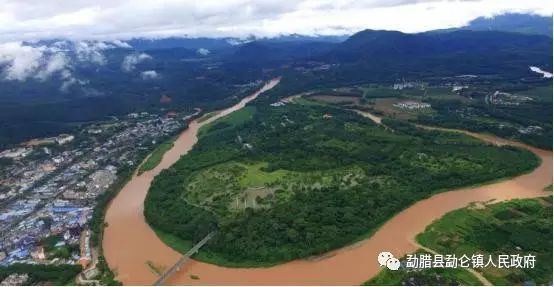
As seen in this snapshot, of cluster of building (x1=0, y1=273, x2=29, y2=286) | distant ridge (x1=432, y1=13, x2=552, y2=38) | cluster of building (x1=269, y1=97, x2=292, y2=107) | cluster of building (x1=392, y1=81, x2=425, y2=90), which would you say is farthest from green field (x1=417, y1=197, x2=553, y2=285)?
distant ridge (x1=432, y1=13, x2=552, y2=38)

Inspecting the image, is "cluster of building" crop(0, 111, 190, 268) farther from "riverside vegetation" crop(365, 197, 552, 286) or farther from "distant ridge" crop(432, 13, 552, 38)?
"distant ridge" crop(432, 13, 552, 38)

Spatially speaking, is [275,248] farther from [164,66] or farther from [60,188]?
[164,66]

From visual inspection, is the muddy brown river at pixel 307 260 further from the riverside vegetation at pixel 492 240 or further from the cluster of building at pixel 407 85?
the cluster of building at pixel 407 85

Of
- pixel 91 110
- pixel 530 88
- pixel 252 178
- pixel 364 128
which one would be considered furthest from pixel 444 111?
pixel 91 110

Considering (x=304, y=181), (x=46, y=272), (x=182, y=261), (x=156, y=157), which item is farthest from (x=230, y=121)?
(x=46, y=272)

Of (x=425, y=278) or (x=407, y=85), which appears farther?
(x=407, y=85)

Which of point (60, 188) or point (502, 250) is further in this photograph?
point (60, 188)

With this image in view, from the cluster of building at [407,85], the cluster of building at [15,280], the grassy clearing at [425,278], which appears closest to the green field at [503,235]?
the grassy clearing at [425,278]

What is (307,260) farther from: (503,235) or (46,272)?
(46,272)
